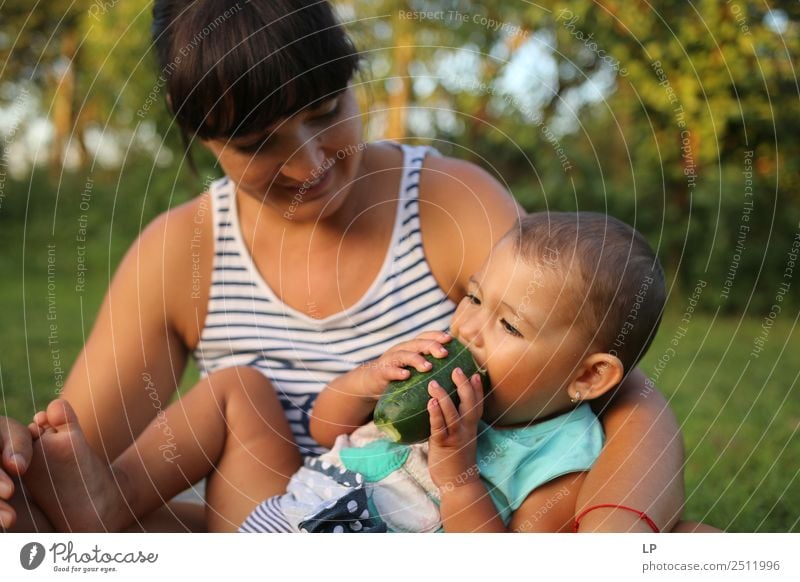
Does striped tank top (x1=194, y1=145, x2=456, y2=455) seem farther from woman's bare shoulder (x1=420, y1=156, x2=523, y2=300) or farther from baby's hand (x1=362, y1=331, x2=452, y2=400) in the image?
baby's hand (x1=362, y1=331, x2=452, y2=400)

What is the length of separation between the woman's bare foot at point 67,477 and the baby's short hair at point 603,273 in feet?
2.56

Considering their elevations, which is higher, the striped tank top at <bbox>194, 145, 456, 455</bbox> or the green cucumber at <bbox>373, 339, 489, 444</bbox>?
the striped tank top at <bbox>194, 145, 456, 455</bbox>

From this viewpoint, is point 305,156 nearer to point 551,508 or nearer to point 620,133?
point 551,508

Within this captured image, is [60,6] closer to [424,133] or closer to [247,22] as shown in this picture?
[424,133]

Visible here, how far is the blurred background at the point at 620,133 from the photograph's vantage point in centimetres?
336

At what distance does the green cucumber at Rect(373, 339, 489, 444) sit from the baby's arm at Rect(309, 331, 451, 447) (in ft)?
0.04

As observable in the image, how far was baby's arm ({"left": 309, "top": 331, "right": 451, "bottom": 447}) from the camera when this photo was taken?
1.50 metres

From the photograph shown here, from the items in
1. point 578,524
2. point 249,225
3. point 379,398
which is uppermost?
point 249,225

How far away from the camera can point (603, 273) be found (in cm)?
153

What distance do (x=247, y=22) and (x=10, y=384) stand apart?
2.26m

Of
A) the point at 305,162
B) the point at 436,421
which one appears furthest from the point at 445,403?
the point at 305,162

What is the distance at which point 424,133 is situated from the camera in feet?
13.4

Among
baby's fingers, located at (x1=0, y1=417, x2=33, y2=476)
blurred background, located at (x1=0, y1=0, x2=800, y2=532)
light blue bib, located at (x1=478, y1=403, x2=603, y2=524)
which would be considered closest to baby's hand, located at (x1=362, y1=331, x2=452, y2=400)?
light blue bib, located at (x1=478, y1=403, x2=603, y2=524)
